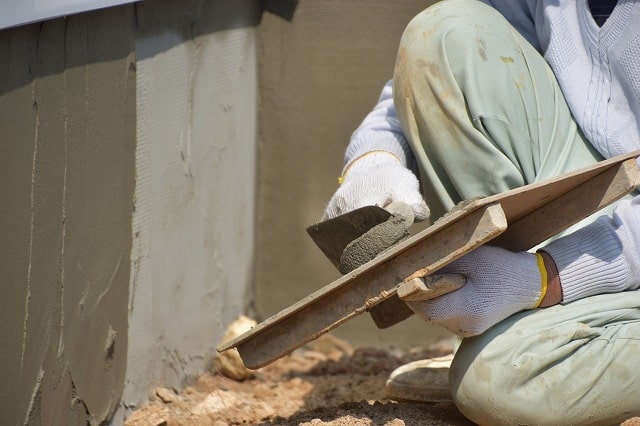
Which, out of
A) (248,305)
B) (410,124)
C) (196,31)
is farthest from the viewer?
(248,305)

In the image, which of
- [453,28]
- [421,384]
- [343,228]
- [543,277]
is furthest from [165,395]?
[453,28]

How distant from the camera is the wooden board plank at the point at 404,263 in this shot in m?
1.86

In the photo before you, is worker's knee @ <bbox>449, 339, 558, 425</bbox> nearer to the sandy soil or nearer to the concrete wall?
the sandy soil

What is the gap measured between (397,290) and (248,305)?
5.54 ft

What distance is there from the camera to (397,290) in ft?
6.30

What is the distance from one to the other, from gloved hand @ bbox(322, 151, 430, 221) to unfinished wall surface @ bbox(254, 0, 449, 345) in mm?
1067

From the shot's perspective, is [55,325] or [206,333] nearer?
[55,325]

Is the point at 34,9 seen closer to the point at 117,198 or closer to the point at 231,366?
the point at 117,198

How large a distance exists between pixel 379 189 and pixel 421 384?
707 mm

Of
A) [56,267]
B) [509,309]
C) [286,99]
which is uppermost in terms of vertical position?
[286,99]

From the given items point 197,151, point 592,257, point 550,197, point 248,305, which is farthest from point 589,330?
point 248,305

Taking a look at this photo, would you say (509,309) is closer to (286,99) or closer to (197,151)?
(197,151)

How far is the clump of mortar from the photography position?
1952 mm

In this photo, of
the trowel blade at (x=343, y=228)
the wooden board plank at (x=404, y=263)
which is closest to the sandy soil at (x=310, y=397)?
the wooden board plank at (x=404, y=263)
